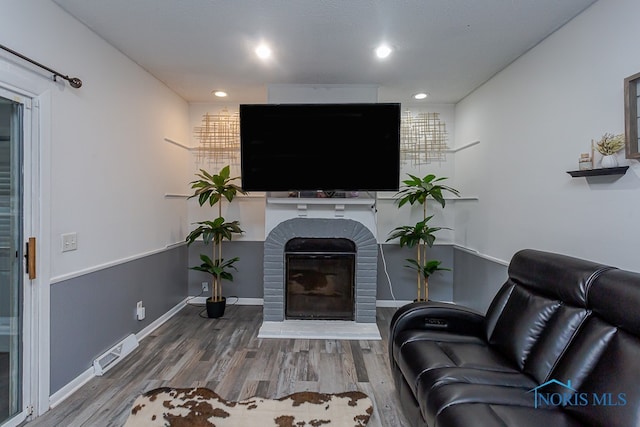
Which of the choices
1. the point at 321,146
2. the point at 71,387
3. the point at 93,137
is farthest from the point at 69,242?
the point at 321,146

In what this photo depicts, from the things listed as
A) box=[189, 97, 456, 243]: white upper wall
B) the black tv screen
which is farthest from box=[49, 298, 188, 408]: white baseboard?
the black tv screen

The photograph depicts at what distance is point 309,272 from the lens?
3697mm

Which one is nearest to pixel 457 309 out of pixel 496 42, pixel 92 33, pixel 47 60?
pixel 496 42

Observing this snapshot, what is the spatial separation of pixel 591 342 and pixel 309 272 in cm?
261

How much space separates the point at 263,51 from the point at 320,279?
241 cm

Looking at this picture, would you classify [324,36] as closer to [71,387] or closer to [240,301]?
[71,387]

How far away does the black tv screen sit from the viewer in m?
3.29

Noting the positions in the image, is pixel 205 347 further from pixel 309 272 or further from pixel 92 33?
pixel 92 33

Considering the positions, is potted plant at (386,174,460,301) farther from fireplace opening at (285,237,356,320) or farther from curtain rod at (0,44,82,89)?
curtain rod at (0,44,82,89)

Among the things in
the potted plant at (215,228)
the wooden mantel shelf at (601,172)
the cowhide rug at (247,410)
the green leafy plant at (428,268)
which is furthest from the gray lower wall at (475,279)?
the potted plant at (215,228)

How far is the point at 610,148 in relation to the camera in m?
1.93

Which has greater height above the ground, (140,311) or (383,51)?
(383,51)

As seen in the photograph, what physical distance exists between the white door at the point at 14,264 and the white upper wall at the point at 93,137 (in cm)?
13

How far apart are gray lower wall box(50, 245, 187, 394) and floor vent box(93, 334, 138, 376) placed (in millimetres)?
45
